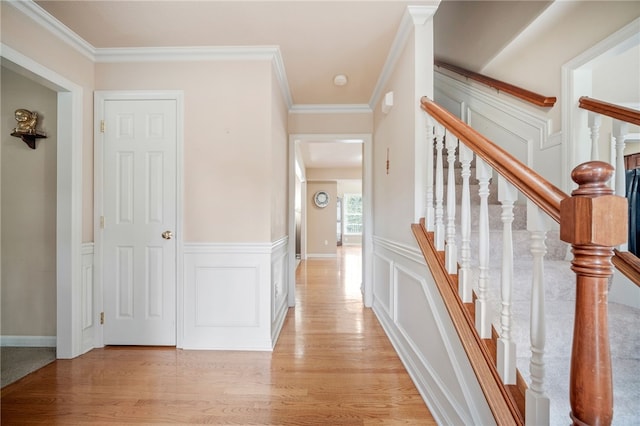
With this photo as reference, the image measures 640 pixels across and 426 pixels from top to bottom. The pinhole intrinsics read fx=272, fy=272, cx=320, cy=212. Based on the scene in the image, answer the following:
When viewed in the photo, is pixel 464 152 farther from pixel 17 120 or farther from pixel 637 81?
pixel 17 120

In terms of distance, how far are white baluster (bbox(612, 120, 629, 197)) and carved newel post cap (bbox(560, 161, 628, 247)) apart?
1.41 m

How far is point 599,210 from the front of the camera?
616mm

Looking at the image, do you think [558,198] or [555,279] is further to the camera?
[555,279]

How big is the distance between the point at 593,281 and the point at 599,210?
0.17 metres

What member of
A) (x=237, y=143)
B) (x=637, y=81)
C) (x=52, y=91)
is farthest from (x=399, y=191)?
(x=52, y=91)

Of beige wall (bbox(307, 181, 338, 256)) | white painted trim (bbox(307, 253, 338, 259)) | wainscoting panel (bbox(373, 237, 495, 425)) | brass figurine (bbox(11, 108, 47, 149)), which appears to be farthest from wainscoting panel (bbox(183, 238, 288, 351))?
beige wall (bbox(307, 181, 338, 256))

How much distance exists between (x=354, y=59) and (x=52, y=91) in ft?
8.12

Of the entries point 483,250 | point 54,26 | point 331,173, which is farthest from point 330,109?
point 331,173

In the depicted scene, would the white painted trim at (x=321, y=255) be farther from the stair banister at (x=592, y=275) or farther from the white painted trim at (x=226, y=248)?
the stair banister at (x=592, y=275)

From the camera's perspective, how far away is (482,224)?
42.6 inches

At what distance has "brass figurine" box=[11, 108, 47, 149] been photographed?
2094mm

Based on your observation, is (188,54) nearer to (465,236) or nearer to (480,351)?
(465,236)

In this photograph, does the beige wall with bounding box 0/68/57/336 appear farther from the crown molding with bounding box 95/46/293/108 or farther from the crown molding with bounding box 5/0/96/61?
the crown molding with bounding box 95/46/293/108

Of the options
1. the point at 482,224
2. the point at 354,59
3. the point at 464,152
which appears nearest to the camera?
the point at 482,224
